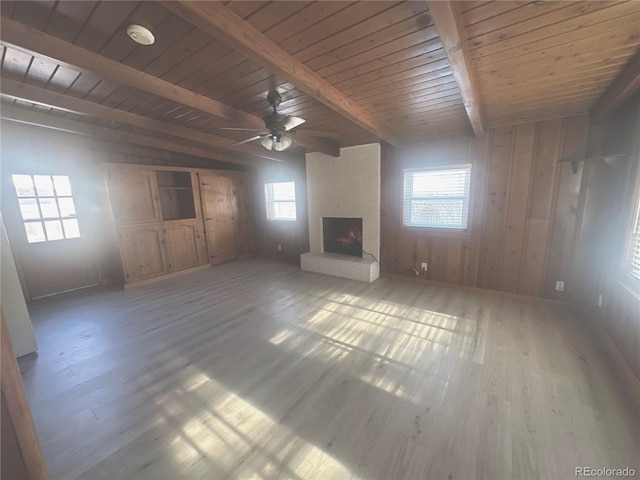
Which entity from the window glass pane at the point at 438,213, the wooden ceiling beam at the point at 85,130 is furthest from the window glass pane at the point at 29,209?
the window glass pane at the point at 438,213

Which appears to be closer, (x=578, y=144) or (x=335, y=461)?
(x=335, y=461)

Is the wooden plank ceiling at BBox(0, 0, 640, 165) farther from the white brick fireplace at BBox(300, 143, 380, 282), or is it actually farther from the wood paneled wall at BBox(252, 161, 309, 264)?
the wood paneled wall at BBox(252, 161, 309, 264)

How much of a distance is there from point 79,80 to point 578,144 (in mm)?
5472

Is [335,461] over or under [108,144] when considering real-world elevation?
under

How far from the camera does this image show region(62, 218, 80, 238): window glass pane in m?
4.31

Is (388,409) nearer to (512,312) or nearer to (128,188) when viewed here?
(512,312)

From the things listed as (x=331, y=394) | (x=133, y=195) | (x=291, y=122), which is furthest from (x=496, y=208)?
(x=133, y=195)

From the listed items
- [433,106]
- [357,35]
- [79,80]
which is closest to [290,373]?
[357,35]

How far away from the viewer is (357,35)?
1.66 metres

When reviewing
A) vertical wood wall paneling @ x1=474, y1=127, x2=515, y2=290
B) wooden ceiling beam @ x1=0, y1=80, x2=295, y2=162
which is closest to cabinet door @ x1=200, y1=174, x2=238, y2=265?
wooden ceiling beam @ x1=0, y1=80, x2=295, y2=162

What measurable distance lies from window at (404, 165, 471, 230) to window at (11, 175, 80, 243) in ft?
19.1

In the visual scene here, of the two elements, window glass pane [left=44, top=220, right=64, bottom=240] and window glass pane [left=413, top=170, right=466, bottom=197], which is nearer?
window glass pane [left=413, top=170, right=466, bottom=197]

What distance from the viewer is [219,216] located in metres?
5.81

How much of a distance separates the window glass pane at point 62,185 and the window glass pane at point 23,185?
0.94 ft
